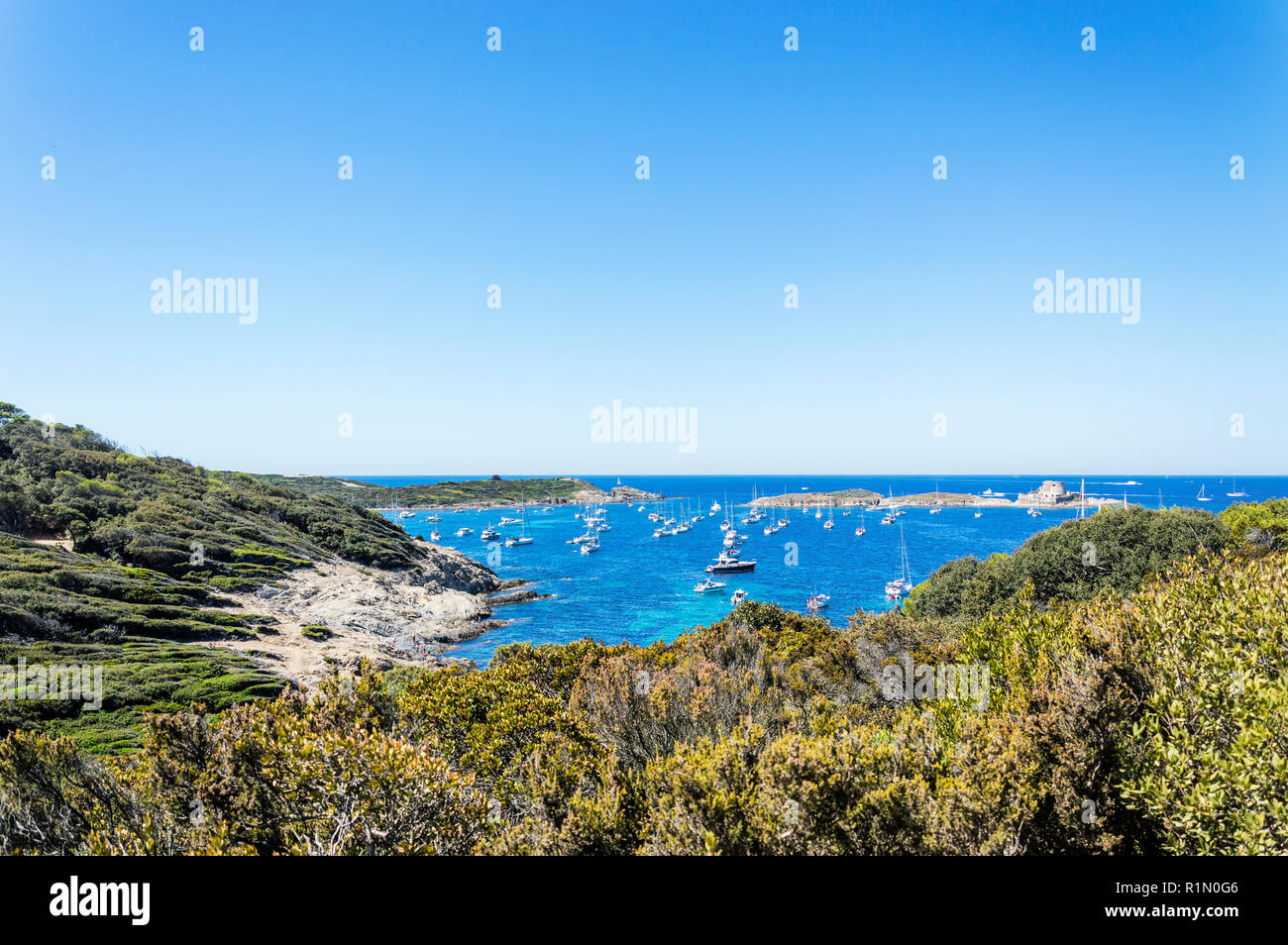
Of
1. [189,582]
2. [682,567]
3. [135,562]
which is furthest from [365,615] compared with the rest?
[682,567]

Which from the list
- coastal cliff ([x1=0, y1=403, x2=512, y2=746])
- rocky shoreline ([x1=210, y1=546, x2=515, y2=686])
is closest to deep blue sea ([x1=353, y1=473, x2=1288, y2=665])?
rocky shoreline ([x1=210, y1=546, x2=515, y2=686])

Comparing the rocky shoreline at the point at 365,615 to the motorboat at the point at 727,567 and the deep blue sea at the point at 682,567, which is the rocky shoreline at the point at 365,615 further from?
the motorboat at the point at 727,567

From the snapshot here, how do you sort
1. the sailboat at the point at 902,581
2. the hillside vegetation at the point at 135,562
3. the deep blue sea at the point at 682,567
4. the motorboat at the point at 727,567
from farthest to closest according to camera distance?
1. the motorboat at the point at 727,567
2. the sailboat at the point at 902,581
3. the deep blue sea at the point at 682,567
4. the hillside vegetation at the point at 135,562

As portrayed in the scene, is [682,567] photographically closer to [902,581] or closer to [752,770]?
[902,581]

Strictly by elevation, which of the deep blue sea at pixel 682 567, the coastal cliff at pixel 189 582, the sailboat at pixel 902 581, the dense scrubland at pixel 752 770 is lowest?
the deep blue sea at pixel 682 567

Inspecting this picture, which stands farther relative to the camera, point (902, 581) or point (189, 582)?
point (902, 581)

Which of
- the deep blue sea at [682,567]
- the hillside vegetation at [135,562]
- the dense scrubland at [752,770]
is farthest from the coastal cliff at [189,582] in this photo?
the dense scrubland at [752,770]
